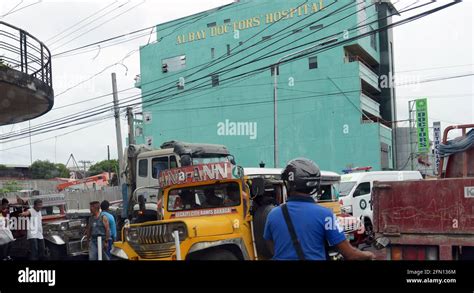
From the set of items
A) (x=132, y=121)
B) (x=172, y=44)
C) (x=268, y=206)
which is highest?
(x=172, y=44)

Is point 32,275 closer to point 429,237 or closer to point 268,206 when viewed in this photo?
point 268,206

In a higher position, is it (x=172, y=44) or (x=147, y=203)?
(x=172, y=44)

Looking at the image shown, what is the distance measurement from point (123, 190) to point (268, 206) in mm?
5696

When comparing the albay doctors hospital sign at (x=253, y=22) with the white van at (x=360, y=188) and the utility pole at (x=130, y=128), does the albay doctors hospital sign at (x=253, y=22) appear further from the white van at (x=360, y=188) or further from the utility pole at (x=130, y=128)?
the white van at (x=360, y=188)

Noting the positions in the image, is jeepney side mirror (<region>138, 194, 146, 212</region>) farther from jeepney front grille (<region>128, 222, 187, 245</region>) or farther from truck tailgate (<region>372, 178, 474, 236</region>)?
truck tailgate (<region>372, 178, 474, 236</region>)

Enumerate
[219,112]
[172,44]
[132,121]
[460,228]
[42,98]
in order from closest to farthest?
1. [460,228]
2. [42,98]
3. [172,44]
4. [132,121]
5. [219,112]

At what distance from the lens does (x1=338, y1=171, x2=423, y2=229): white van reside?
12547 millimetres

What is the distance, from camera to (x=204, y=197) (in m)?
5.92

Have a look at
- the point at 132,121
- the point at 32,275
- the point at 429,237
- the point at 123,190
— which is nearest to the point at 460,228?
the point at 429,237

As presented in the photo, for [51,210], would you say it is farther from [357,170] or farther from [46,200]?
[357,170]

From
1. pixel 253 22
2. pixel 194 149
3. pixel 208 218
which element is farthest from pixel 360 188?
pixel 208 218

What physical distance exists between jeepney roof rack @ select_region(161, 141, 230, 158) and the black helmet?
261 inches

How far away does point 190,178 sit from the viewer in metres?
5.90

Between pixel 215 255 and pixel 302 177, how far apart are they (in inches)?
103
